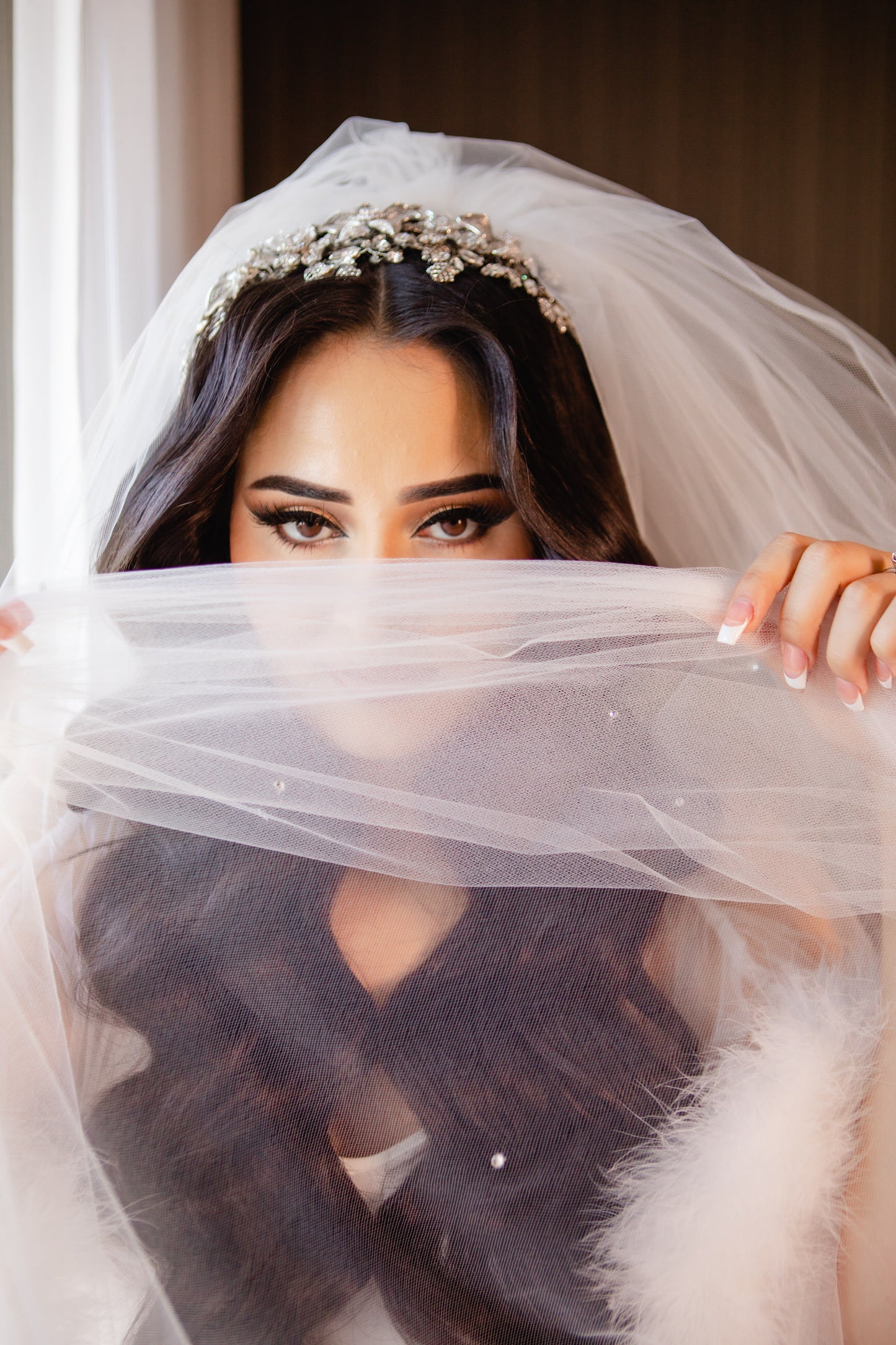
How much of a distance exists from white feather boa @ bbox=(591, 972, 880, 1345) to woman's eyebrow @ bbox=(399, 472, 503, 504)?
19.5 inches

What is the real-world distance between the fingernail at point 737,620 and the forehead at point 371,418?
11.9 inches

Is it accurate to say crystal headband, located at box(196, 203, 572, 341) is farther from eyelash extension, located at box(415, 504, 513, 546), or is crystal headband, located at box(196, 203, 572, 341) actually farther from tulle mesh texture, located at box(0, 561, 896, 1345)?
tulle mesh texture, located at box(0, 561, 896, 1345)

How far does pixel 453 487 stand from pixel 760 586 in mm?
298

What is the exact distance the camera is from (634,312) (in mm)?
1007

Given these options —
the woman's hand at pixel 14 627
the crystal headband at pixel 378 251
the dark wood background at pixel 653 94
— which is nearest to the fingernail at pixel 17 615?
the woman's hand at pixel 14 627

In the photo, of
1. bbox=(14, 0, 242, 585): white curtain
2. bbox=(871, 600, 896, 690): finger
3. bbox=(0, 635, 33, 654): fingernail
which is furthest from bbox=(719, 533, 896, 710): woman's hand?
bbox=(14, 0, 242, 585): white curtain

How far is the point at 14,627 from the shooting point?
641 millimetres

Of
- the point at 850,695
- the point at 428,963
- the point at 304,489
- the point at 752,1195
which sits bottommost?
the point at 752,1195

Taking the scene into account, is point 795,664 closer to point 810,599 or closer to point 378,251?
point 810,599

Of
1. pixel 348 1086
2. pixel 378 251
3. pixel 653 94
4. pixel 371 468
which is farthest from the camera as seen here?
pixel 653 94

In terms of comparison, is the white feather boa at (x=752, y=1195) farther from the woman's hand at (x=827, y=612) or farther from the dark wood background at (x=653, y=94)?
the dark wood background at (x=653, y=94)

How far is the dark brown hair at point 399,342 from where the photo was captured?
34.8 inches

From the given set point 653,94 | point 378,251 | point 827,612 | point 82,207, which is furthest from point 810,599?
point 653,94

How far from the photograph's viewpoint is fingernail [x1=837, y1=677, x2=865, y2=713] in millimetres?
661
